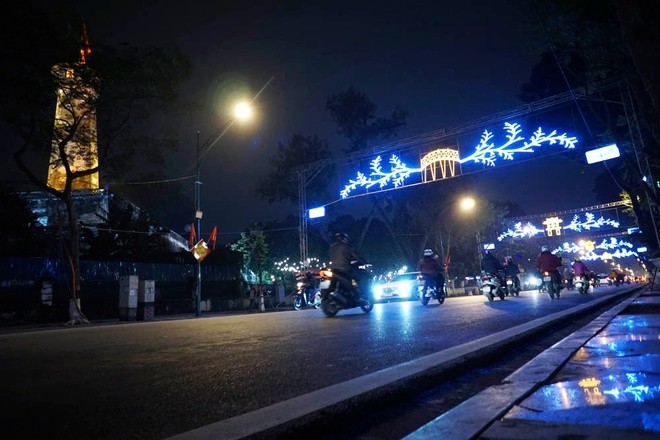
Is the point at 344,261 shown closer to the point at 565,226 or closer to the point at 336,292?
the point at 336,292

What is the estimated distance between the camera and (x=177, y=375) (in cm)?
370

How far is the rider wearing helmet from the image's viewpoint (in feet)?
32.8

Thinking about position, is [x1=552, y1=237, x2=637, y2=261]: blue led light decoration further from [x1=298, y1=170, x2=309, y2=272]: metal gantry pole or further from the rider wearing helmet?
the rider wearing helmet

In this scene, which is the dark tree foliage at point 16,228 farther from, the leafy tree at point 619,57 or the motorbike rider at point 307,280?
the leafy tree at point 619,57

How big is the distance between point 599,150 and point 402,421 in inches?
780

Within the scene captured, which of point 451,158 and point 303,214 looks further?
point 303,214

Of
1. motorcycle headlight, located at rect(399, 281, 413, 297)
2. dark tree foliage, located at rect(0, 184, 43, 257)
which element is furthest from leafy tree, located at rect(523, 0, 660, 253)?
dark tree foliage, located at rect(0, 184, 43, 257)

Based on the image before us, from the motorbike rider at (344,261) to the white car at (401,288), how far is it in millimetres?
12180

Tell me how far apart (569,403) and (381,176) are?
73.4 ft

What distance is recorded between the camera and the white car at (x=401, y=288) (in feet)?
72.1

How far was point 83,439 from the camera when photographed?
Result: 220cm

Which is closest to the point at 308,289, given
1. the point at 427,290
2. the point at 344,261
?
the point at 427,290

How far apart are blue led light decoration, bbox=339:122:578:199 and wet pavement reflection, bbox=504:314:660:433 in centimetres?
1682

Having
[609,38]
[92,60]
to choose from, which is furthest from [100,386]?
[92,60]
